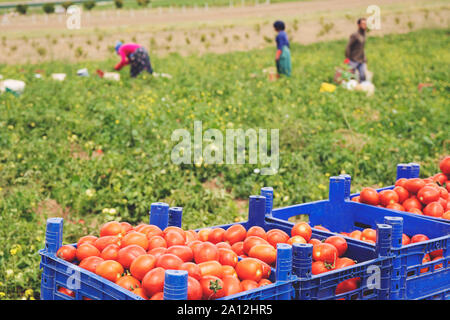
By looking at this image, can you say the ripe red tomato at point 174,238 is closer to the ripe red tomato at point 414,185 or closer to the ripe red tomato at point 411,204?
the ripe red tomato at point 411,204

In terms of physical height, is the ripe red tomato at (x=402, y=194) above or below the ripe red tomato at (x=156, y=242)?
below

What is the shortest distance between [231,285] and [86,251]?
702 millimetres

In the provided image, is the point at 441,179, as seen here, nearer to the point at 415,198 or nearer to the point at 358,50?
the point at 415,198

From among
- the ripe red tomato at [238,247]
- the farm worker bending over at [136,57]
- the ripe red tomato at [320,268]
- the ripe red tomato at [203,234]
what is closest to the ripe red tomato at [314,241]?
the ripe red tomato at [320,268]

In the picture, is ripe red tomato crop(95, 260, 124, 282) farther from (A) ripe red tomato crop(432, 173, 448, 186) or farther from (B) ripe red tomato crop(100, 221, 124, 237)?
(A) ripe red tomato crop(432, 173, 448, 186)

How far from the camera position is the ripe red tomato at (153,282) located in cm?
201

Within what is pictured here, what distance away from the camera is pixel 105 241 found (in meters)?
2.51

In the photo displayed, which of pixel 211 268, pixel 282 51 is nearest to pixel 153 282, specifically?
pixel 211 268

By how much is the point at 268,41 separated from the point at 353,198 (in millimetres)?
25880

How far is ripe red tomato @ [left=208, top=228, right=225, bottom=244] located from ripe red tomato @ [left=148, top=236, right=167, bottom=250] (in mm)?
423

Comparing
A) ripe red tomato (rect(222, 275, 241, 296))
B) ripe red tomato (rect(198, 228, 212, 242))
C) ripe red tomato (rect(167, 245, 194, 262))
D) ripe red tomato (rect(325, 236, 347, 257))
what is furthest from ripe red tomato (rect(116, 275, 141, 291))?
ripe red tomato (rect(325, 236, 347, 257))

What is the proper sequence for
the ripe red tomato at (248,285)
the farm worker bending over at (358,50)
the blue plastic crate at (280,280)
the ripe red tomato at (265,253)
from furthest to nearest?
1. the farm worker bending over at (358,50)
2. the ripe red tomato at (265,253)
3. the ripe red tomato at (248,285)
4. the blue plastic crate at (280,280)

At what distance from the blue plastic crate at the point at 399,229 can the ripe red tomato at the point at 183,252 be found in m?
0.76
